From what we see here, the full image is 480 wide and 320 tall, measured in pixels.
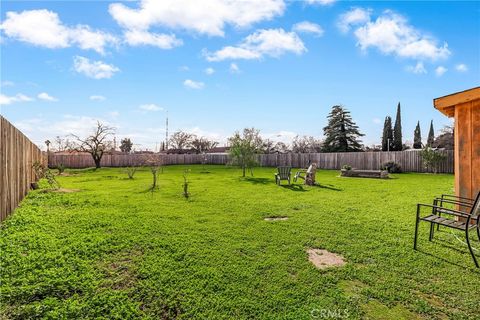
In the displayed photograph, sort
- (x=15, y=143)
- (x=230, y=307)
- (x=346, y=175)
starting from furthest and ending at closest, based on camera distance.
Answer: (x=346, y=175), (x=15, y=143), (x=230, y=307)

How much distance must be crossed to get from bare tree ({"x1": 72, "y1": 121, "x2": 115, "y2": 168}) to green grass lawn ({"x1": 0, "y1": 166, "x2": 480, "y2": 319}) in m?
21.7

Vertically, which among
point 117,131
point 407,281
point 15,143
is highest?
point 117,131

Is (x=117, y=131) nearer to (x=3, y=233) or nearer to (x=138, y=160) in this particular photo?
(x=138, y=160)

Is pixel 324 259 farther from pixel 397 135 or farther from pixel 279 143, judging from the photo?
pixel 397 135

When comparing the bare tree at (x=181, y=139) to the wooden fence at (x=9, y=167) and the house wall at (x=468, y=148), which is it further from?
the house wall at (x=468, y=148)

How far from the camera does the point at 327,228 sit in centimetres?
445

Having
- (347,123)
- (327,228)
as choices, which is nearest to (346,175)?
(327,228)

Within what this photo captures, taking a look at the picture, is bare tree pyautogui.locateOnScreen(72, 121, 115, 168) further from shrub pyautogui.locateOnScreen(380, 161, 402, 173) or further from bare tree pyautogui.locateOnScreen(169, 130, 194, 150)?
shrub pyautogui.locateOnScreen(380, 161, 402, 173)

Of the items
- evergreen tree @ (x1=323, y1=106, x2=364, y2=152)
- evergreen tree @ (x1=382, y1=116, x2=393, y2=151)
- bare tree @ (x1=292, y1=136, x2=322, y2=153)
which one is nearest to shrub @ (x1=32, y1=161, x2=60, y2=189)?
evergreen tree @ (x1=323, y1=106, x2=364, y2=152)

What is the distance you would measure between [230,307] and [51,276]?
1776 mm

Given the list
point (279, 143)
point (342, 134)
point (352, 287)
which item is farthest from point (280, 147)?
point (352, 287)

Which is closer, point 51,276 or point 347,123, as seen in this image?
point 51,276

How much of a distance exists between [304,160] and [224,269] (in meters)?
→ 22.1

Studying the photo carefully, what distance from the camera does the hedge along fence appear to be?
58.3 ft
